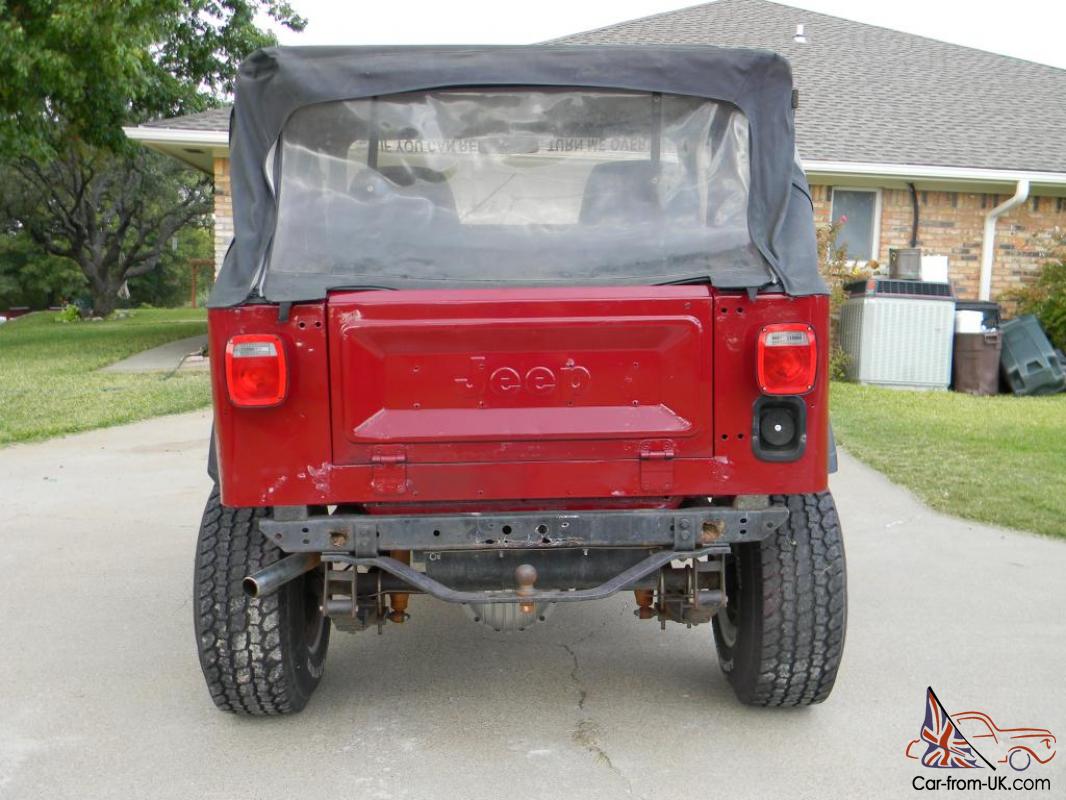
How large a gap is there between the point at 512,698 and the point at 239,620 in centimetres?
107

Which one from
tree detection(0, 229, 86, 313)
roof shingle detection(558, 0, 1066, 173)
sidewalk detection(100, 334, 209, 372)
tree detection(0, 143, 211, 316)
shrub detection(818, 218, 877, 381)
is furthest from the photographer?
tree detection(0, 229, 86, 313)

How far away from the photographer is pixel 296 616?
3.78 meters

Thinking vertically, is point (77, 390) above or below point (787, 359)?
below

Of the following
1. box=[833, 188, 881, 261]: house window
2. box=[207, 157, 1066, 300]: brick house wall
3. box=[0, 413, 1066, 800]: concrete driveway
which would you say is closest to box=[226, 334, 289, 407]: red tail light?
box=[0, 413, 1066, 800]: concrete driveway

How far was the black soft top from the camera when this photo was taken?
3.52 m

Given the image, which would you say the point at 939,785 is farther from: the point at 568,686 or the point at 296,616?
the point at 296,616

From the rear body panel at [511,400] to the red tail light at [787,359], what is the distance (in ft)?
0.13

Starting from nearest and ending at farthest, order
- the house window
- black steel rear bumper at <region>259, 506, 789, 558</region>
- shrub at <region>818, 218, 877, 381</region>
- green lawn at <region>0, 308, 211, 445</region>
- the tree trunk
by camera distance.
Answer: black steel rear bumper at <region>259, 506, 789, 558</region> → green lawn at <region>0, 308, 211, 445</region> → shrub at <region>818, 218, 877, 381</region> → the house window → the tree trunk

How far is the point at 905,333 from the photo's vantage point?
43.6 feet

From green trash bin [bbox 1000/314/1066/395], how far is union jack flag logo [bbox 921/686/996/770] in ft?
34.8

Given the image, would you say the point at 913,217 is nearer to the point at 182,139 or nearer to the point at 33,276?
the point at 182,139

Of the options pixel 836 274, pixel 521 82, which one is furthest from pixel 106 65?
pixel 521 82

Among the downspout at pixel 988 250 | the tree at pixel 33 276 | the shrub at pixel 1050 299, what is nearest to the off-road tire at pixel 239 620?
the shrub at pixel 1050 299

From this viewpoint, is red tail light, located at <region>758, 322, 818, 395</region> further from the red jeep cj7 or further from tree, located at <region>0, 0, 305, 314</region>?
tree, located at <region>0, 0, 305, 314</region>
